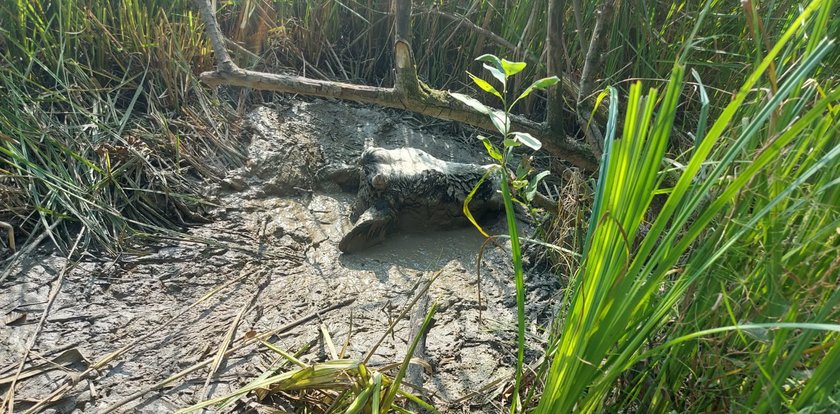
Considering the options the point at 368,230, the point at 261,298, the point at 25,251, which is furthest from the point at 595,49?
the point at 25,251

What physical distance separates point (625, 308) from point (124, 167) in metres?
3.00

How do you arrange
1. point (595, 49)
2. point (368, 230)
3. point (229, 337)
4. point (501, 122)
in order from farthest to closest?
1. point (368, 230)
2. point (595, 49)
3. point (229, 337)
4. point (501, 122)

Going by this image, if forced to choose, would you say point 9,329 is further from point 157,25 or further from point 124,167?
point 157,25

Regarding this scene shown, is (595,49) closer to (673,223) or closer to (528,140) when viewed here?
(528,140)

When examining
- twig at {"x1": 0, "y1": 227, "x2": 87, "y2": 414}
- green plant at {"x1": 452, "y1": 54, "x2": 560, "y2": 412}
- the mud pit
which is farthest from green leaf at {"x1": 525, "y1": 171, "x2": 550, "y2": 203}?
twig at {"x1": 0, "y1": 227, "x2": 87, "y2": 414}

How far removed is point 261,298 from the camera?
10.3ft

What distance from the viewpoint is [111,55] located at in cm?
426

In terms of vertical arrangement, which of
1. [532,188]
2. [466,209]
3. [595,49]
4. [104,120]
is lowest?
[104,120]

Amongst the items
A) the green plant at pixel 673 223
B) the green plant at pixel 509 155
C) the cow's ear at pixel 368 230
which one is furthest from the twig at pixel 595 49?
the green plant at pixel 673 223

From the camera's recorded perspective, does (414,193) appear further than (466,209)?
Yes

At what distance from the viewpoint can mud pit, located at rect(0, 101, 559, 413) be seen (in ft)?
8.58

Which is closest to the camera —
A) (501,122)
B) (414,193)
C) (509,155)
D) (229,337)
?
(501,122)

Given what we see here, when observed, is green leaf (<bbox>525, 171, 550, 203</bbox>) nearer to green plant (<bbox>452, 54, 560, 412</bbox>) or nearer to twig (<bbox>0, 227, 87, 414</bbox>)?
green plant (<bbox>452, 54, 560, 412</bbox>)

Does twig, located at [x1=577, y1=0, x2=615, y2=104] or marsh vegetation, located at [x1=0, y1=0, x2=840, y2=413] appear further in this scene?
twig, located at [x1=577, y1=0, x2=615, y2=104]
